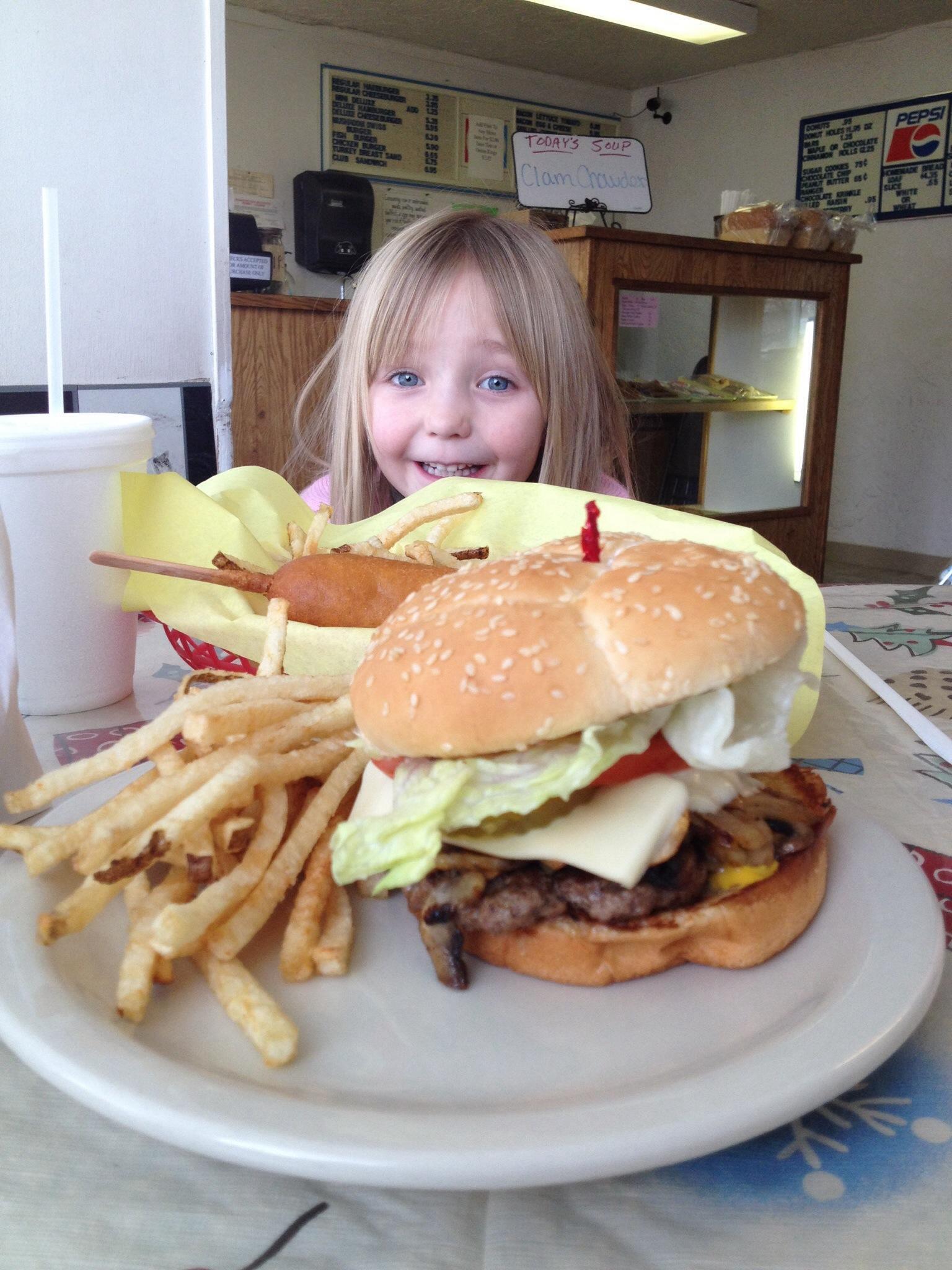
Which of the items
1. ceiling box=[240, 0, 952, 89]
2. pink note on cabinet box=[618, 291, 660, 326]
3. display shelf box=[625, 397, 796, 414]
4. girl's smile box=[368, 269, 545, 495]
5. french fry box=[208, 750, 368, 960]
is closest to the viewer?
french fry box=[208, 750, 368, 960]

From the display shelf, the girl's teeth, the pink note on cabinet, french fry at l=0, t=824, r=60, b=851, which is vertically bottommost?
french fry at l=0, t=824, r=60, b=851

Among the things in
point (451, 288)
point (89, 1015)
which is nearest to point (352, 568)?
point (89, 1015)

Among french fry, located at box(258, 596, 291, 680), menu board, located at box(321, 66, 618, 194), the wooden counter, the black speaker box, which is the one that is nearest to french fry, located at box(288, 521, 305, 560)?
french fry, located at box(258, 596, 291, 680)

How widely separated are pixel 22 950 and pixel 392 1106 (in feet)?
1.10

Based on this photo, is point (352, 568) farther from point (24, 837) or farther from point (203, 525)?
point (24, 837)

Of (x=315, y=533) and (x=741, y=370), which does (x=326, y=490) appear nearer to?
(x=315, y=533)

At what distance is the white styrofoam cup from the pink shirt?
1.48 meters

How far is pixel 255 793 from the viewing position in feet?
3.10

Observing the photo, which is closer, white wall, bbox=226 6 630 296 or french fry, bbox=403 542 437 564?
french fry, bbox=403 542 437 564

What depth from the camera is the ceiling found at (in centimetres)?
728

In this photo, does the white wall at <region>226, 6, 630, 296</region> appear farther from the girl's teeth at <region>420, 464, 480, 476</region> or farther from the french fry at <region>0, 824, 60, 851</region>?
the french fry at <region>0, 824, 60, 851</region>

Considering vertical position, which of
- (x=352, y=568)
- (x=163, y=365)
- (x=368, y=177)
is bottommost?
(x=352, y=568)

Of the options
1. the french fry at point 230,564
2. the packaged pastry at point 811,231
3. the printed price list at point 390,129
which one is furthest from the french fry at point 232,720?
the printed price list at point 390,129

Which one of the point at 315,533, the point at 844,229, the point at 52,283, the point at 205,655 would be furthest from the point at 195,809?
the point at 844,229
